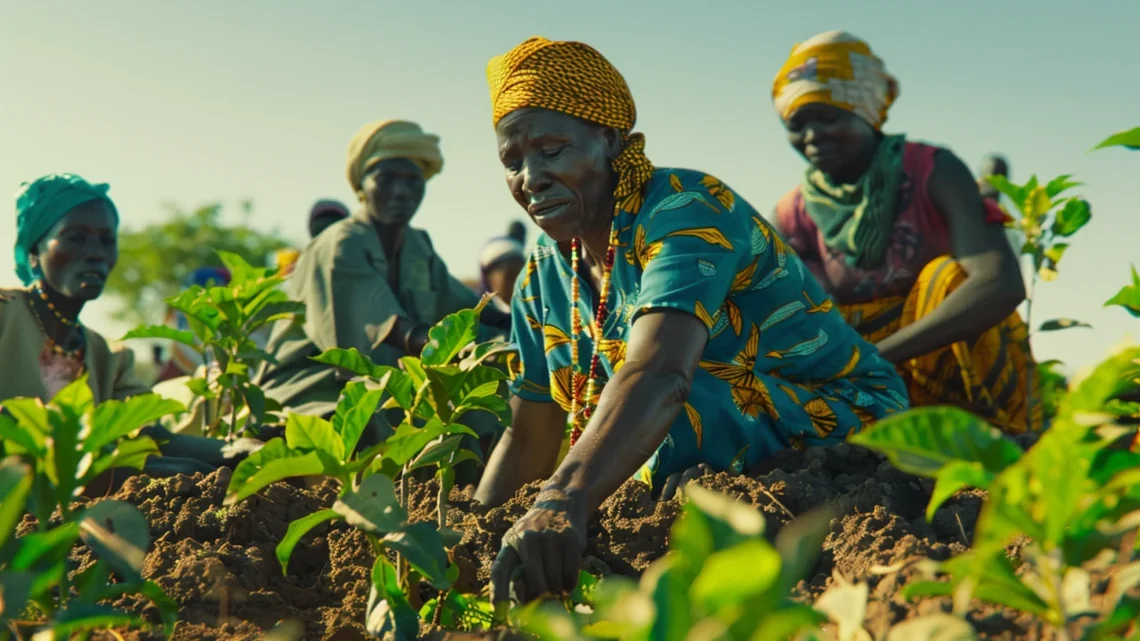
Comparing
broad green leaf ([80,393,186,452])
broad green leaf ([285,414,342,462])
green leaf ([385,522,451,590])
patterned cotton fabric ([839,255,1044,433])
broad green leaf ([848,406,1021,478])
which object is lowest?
patterned cotton fabric ([839,255,1044,433])

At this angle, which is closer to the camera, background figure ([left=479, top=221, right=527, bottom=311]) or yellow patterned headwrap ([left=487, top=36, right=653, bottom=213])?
yellow patterned headwrap ([left=487, top=36, right=653, bottom=213])

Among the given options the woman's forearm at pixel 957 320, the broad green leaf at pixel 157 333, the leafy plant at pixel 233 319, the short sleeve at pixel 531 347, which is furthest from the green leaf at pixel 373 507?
the woman's forearm at pixel 957 320

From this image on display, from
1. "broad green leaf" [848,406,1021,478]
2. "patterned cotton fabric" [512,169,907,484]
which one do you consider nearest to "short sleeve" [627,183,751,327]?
"patterned cotton fabric" [512,169,907,484]

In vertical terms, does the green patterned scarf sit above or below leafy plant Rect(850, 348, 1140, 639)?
above

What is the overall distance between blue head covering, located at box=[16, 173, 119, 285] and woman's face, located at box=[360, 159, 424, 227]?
1567 millimetres

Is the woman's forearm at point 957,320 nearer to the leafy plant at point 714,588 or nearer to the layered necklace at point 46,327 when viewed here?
the layered necklace at point 46,327

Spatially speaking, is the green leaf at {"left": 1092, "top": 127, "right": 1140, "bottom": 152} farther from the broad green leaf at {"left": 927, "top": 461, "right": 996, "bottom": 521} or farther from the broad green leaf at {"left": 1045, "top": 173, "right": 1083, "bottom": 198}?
the broad green leaf at {"left": 1045, "top": 173, "right": 1083, "bottom": 198}

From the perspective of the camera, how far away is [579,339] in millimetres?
2945

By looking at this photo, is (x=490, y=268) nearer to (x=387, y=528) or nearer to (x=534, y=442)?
(x=534, y=442)

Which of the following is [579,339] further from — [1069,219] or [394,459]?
[1069,219]

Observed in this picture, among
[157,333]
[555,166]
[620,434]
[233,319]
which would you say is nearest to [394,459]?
[620,434]

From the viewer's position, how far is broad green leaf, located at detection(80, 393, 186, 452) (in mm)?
1436

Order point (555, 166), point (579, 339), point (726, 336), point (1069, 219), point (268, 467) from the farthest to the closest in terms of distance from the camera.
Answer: point (1069, 219) → point (579, 339) → point (726, 336) → point (555, 166) → point (268, 467)

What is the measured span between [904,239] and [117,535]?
3674 mm
